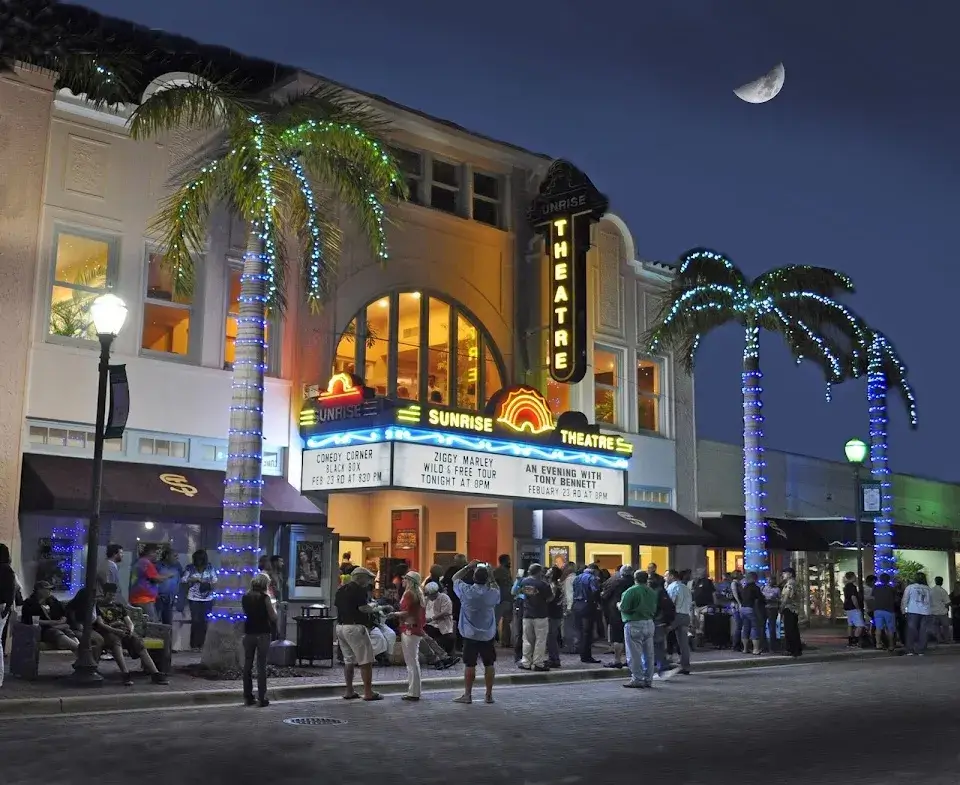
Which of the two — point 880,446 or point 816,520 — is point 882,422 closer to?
point 880,446

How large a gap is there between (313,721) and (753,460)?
622 inches

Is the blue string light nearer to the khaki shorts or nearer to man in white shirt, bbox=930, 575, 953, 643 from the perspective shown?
man in white shirt, bbox=930, 575, 953, 643

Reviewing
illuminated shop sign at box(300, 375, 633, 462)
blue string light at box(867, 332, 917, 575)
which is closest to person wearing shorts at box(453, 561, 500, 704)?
illuminated shop sign at box(300, 375, 633, 462)

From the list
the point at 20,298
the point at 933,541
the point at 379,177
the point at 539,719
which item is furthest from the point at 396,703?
the point at 933,541

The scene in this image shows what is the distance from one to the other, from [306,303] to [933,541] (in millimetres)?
26702

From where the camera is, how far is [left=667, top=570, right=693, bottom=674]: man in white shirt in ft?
62.3

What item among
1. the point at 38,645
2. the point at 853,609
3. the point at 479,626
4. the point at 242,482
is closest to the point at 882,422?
the point at 853,609

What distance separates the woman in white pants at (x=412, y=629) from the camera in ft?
48.2

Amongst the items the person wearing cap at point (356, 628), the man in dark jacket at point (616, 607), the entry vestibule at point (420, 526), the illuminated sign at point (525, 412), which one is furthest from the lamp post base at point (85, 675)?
the entry vestibule at point (420, 526)

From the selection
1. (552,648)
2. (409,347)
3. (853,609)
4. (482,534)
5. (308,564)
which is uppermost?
(409,347)

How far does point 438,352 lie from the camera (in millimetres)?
26141

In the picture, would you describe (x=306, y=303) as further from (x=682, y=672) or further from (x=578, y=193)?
(x=682, y=672)

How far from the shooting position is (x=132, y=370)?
20469 millimetres

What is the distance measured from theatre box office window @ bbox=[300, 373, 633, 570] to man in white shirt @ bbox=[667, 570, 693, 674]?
4.62 metres
